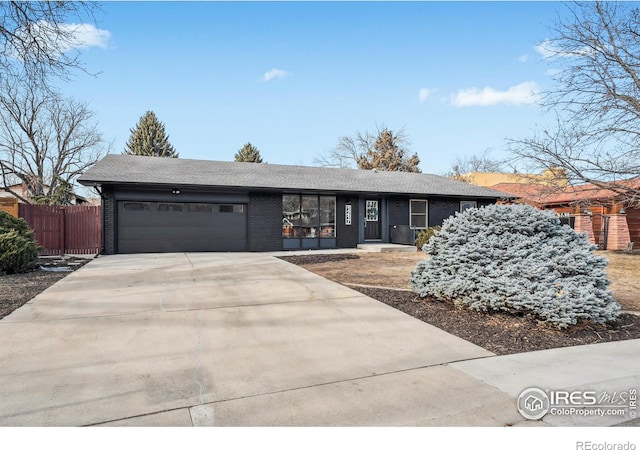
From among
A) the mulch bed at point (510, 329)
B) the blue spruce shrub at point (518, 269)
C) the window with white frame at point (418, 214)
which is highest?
the window with white frame at point (418, 214)

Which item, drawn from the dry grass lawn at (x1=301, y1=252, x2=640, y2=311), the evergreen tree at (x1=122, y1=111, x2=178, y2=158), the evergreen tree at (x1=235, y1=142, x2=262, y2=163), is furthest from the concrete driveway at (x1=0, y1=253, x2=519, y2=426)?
the evergreen tree at (x1=235, y1=142, x2=262, y2=163)

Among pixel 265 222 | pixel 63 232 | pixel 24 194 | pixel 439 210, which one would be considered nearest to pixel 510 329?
pixel 265 222

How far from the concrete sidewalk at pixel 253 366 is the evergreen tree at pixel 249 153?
126ft

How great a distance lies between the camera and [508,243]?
5.68m

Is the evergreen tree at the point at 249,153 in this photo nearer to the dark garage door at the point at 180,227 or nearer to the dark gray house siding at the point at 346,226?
the dark gray house siding at the point at 346,226

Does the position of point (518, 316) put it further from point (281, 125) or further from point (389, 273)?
point (281, 125)

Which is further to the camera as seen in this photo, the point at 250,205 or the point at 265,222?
the point at 265,222

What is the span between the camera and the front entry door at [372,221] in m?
17.7

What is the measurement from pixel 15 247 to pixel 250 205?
779 centimetres

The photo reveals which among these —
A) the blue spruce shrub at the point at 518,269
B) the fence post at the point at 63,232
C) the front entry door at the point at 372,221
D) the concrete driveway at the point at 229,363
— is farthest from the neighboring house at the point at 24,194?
the blue spruce shrub at the point at 518,269

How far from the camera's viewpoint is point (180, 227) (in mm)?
14297

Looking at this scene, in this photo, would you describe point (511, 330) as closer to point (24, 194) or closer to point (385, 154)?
point (24, 194)
